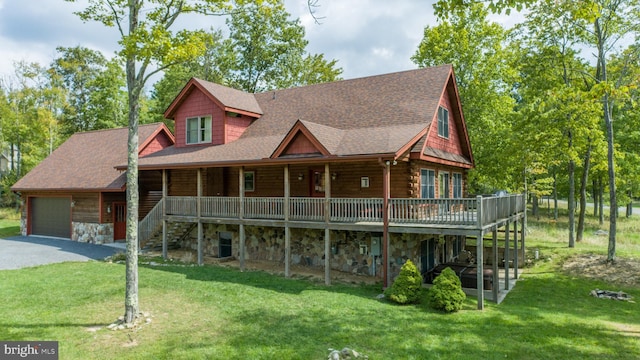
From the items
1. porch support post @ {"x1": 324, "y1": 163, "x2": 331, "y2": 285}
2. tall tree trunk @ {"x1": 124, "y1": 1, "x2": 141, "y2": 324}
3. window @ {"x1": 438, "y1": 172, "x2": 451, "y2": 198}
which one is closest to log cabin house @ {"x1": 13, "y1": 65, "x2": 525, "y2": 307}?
porch support post @ {"x1": 324, "y1": 163, "x2": 331, "y2": 285}

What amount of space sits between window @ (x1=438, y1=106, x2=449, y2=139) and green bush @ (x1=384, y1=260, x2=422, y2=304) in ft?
27.1

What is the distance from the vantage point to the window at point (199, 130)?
21.5m

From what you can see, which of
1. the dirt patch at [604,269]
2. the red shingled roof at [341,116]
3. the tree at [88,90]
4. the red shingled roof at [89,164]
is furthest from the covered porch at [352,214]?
the tree at [88,90]

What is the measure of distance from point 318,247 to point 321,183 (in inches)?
114

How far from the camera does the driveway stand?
17531 millimetres

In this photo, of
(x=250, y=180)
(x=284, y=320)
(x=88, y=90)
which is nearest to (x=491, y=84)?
(x=250, y=180)

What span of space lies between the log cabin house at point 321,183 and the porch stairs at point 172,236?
10cm

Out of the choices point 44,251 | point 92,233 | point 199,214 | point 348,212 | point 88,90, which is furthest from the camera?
point 88,90

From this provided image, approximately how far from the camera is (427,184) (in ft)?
57.3

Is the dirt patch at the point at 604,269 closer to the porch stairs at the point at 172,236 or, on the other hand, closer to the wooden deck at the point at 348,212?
the wooden deck at the point at 348,212

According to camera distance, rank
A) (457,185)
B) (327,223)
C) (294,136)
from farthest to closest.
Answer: (457,185) < (294,136) < (327,223)

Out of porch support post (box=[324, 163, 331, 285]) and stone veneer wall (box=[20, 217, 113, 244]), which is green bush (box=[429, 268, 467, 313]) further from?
stone veneer wall (box=[20, 217, 113, 244])

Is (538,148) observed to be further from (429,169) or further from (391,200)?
(391,200)

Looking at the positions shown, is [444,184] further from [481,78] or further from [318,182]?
[481,78]
